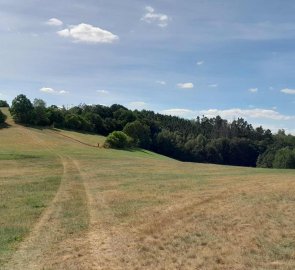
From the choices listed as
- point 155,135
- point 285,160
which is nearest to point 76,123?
point 155,135

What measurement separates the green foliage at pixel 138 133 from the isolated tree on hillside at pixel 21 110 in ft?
82.1

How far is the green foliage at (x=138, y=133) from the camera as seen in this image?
397 ft

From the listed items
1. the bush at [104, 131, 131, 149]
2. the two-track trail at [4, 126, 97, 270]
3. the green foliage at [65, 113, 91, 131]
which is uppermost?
the green foliage at [65, 113, 91, 131]

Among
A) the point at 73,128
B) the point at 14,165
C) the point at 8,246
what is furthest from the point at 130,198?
the point at 73,128

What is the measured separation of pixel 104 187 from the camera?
28797mm

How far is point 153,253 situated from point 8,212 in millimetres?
8682

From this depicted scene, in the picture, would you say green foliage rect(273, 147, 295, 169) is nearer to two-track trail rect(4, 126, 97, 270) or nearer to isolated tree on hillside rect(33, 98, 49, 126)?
isolated tree on hillside rect(33, 98, 49, 126)

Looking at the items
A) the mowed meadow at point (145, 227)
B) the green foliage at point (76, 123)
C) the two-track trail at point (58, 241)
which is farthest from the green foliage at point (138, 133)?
the two-track trail at point (58, 241)

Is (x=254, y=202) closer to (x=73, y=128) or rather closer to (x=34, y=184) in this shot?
(x=34, y=184)

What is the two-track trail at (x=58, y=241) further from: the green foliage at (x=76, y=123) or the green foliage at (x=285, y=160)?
the green foliage at (x=76, y=123)

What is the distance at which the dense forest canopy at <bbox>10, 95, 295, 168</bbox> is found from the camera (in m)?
119

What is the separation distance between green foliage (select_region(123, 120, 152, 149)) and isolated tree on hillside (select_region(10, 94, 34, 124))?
82.1ft

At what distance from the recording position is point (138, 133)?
12512 cm

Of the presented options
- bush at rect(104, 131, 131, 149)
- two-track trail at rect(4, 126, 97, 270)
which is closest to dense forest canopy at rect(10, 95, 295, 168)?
bush at rect(104, 131, 131, 149)
